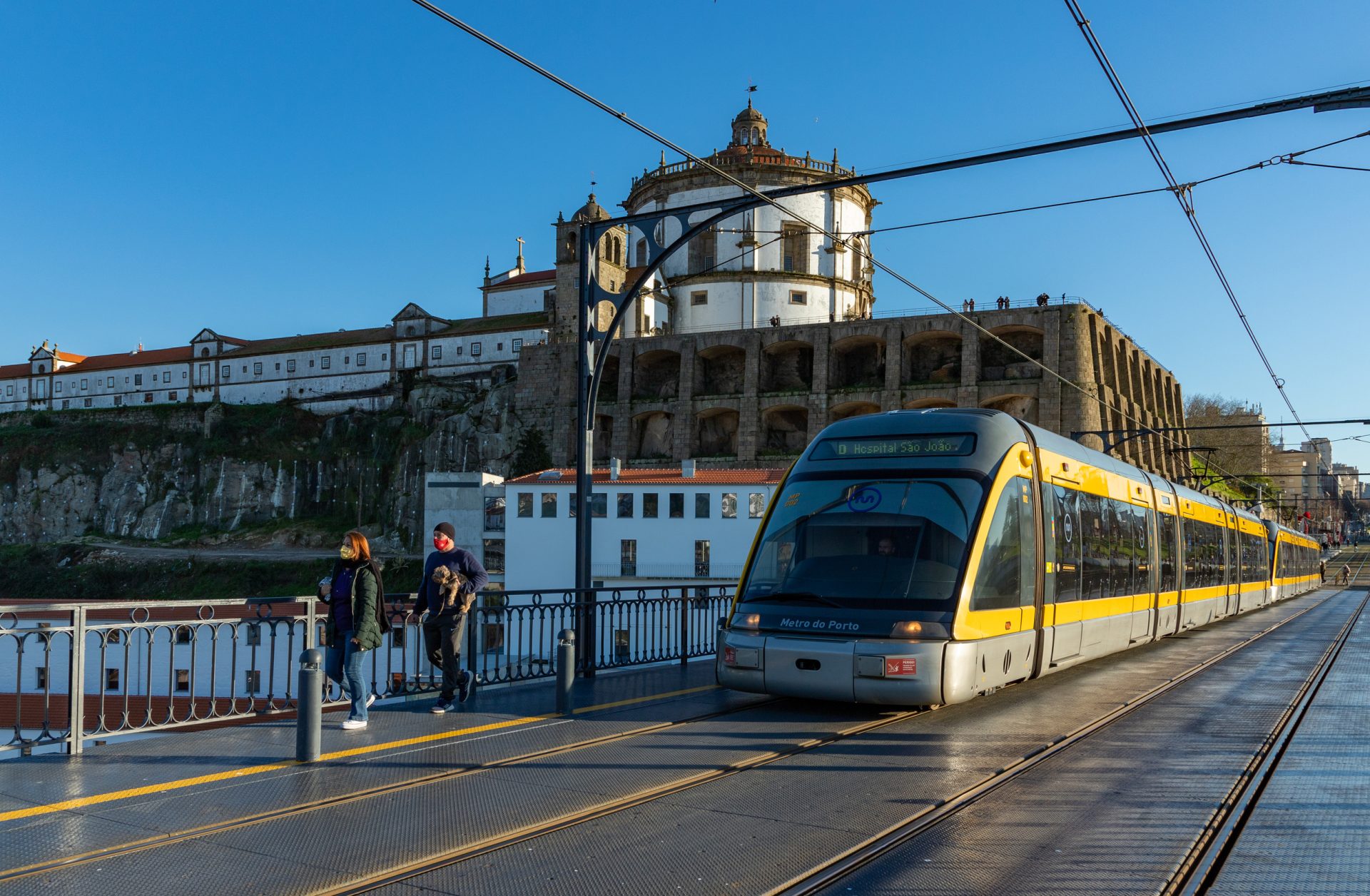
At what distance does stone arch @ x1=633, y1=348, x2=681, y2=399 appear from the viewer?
70.2m

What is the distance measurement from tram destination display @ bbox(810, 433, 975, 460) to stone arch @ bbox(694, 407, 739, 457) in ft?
182

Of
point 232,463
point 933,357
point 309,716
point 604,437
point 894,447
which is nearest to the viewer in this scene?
point 309,716

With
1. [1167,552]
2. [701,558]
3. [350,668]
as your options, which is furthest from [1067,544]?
[701,558]

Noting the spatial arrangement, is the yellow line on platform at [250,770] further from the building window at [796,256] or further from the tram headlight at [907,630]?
the building window at [796,256]

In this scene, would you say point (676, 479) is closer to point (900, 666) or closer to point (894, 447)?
point (894, 447)

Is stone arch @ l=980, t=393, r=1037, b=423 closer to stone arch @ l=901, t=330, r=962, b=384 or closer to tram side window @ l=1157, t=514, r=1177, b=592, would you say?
stone arch @ l=901, t=330, r=962, b=384

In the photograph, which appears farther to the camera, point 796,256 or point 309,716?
point 796,256

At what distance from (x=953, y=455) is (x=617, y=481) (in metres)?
39.4

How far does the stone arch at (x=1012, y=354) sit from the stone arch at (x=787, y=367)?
11132 millimetres

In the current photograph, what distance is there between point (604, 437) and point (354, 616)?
62965mm

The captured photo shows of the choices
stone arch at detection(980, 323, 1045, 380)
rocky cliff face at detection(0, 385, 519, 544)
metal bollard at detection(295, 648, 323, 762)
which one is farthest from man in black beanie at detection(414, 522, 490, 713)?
rocky cliff face at detection(0, 385, 519, 544)

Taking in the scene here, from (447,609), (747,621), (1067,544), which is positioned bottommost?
(747,621)

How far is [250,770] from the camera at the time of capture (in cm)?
754

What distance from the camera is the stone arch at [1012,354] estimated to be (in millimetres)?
59688
